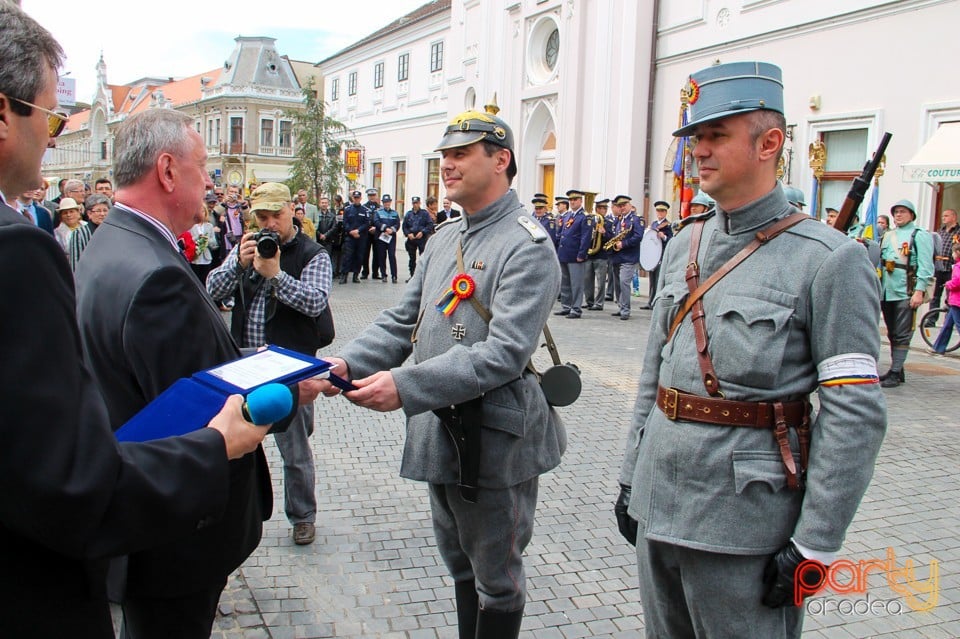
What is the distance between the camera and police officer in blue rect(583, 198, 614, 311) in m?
14.6

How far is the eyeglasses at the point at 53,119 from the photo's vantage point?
4.76 ft

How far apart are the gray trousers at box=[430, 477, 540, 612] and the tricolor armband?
1215 mm

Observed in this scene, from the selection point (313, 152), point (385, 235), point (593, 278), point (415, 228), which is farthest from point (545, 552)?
point (313, 152)

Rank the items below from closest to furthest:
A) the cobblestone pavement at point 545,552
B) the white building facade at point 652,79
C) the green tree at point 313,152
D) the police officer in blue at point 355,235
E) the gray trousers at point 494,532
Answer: the gray trousers at point 494,532
the cobblestone pavement at point 545,552
the white building facade at point 652,79
the police officer in blue at point 355,235
the green tree at point 313,152

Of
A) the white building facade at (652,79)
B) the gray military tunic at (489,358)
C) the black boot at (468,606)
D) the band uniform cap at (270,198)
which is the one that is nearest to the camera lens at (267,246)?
the band uniform cap at (270,198)

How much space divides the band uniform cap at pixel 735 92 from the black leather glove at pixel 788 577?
119 cm

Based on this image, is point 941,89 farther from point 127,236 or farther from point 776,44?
point 127,236

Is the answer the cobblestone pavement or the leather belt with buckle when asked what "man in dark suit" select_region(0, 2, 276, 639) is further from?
the cobblestone pavement

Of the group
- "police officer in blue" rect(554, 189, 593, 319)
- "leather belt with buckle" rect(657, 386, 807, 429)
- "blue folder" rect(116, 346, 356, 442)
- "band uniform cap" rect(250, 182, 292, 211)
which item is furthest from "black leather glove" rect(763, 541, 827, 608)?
"police officer in blue" rect(554, 189, 593, 319)

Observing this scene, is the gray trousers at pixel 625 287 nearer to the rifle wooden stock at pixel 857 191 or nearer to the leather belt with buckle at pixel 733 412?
the rifle wooden stock at pixel 857 191

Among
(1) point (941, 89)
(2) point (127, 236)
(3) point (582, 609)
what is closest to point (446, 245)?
(2) point (127, 236)

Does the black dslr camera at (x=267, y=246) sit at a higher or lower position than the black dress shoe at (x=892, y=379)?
higher

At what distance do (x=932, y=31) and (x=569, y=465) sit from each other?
12.4 metres

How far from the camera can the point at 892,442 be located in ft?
21.5
